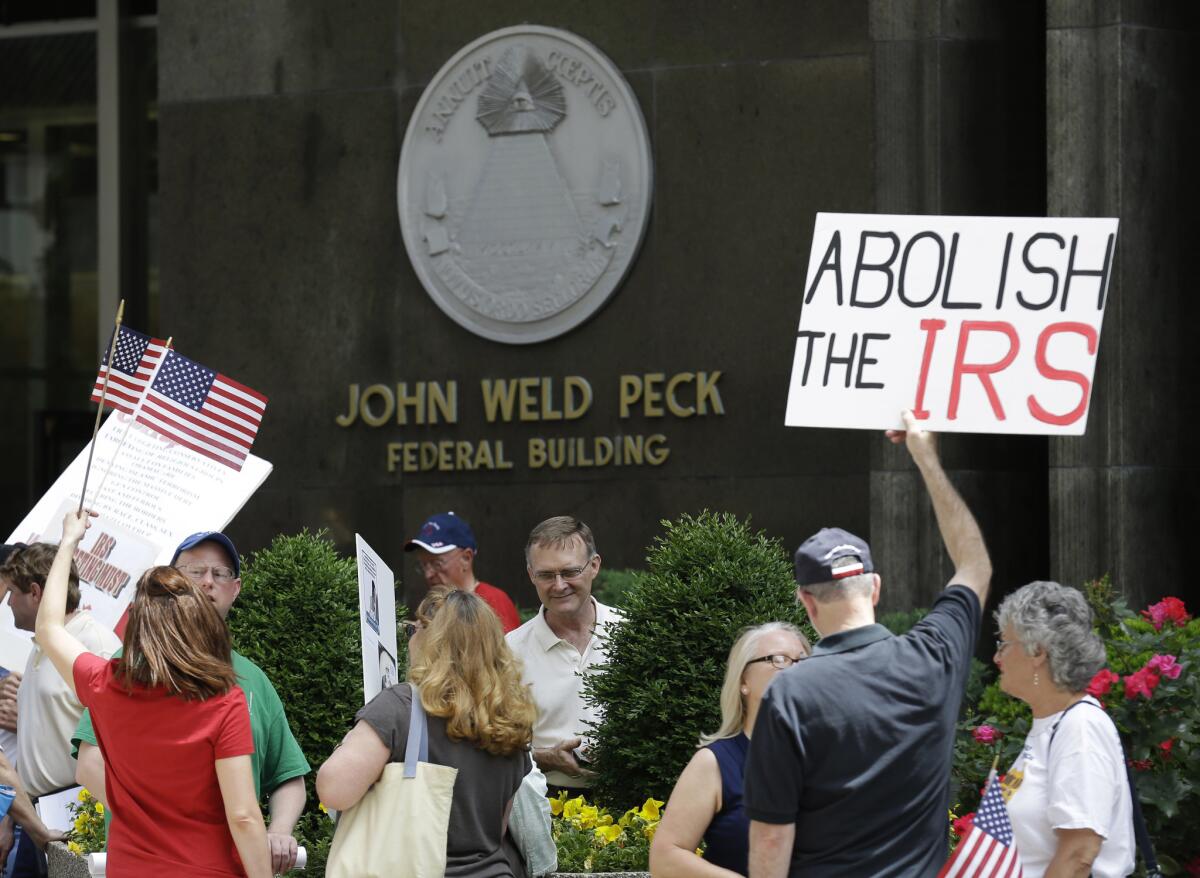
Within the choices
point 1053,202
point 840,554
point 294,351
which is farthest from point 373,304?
point 840,554

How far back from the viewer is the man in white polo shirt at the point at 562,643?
682cm

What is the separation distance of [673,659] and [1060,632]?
222 cm

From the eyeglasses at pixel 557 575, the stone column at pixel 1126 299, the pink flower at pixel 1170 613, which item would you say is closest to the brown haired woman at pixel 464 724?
the eyeglasses at pixel 557 575

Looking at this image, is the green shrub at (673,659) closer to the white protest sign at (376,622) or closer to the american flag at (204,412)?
the white protest sign at (376,622)

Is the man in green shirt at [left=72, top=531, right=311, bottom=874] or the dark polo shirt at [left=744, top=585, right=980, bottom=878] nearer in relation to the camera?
the dark polo shirt at [left=744, top=585, right=980, bottom=878]

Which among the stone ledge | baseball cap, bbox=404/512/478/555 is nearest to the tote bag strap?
the stone ledge

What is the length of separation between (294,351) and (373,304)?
64 cm

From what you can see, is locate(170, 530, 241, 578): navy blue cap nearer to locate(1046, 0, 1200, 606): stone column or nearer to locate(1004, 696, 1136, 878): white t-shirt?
locate(1004, 696, 1136, 878): white t-shirt

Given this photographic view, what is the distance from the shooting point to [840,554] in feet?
13.7

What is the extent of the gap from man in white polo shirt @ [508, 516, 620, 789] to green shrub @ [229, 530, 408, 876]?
576 millimetres

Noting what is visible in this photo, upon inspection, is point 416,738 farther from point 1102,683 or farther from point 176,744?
point 1102,683

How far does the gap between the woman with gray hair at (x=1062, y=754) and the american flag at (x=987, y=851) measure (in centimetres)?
18

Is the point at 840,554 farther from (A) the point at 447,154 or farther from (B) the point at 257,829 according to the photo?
(A) the point at 447,154

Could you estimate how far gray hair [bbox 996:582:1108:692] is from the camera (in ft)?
15.1
